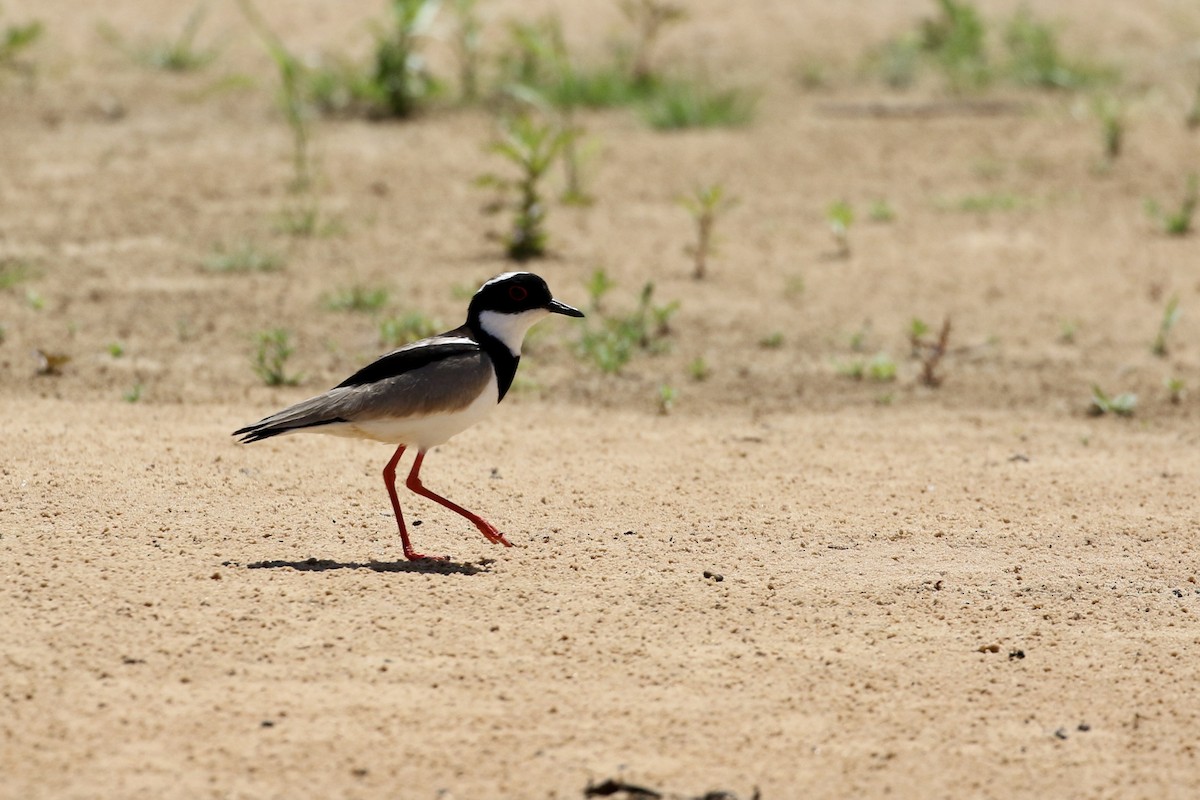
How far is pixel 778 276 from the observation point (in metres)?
11.1

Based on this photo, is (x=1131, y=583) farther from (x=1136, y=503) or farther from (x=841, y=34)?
(x=841, y=34)

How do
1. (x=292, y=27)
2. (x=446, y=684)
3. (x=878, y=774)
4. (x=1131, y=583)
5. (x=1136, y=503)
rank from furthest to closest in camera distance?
(x=292, y=27), (x=1136, y=503), (x=1131, y=583), (x=446, y=684), (x=878, y=774)

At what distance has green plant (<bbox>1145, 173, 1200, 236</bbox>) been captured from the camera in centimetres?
1173

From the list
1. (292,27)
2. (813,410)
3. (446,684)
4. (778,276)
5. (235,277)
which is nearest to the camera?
(446,684)

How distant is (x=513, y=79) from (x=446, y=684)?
10687mm

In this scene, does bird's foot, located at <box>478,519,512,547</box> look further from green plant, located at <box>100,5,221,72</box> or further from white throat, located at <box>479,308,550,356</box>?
green plant, located at <box>100,5,221,72</box>

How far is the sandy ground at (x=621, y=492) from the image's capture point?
4.63 m

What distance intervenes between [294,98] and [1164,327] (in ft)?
26.0

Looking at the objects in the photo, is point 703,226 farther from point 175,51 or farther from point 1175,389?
point 175,51

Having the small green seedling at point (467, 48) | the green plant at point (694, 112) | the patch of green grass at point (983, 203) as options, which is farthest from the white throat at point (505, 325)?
the green plant at point (694, 112)

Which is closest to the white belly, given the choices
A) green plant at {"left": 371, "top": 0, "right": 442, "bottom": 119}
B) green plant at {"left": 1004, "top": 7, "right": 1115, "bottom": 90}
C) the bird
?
the bird

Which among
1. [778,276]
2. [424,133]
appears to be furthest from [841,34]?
[778,276]

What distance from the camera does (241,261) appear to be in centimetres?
1048

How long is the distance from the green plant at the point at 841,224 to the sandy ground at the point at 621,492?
0.83ft
